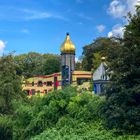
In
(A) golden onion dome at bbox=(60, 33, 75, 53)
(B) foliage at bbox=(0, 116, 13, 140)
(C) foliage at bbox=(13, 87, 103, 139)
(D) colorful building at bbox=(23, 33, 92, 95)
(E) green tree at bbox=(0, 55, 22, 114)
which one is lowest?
(B) foliage at bbox=(0, 116, 13, 140)

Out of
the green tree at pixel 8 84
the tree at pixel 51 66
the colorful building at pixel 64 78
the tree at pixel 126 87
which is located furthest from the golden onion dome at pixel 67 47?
the tree at pixel 51 66

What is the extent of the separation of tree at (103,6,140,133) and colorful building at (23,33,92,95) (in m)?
9.00

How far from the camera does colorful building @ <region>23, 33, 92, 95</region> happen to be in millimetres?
36312

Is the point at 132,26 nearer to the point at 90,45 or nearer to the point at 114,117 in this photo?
the point at 114,117

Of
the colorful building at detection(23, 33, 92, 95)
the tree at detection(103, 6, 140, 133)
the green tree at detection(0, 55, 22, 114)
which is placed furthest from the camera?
the colorful building at detection(23, 33, 92, 95)

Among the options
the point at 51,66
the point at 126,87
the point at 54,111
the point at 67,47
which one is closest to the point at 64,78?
the point at 67,47

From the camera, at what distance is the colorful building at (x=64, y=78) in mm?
36312

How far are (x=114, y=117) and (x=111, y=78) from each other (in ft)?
4.76

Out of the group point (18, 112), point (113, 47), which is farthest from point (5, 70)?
point (113, 47)

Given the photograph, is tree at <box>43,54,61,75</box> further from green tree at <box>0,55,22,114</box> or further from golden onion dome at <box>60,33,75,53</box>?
green tree at <box>0,55,22,114</box>

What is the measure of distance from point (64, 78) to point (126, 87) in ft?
66.1

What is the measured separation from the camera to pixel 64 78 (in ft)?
114

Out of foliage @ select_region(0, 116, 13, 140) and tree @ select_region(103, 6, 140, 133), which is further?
foliage @ select_region(0, 116, 13, 140)

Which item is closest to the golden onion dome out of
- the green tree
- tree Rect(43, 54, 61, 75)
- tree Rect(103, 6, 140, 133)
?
the green tree
